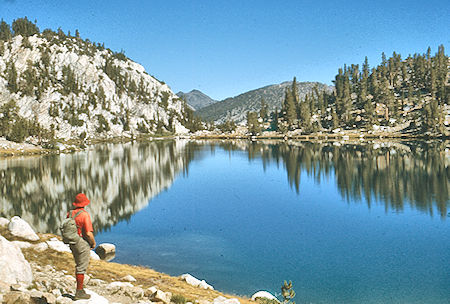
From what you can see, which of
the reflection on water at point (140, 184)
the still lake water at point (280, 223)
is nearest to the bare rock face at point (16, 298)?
the still lake water at point (280, 223)

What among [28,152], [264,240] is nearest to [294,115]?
[28,152]

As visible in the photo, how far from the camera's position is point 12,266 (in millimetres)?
11891

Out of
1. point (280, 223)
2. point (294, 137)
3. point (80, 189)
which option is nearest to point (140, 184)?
point (80, 189)

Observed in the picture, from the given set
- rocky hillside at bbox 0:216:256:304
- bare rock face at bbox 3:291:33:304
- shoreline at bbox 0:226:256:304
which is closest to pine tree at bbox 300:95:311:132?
shoreline at bbox 0:226:256:304

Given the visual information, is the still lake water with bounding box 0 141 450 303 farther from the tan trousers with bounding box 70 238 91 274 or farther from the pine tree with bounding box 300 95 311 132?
the pine tree with bounding box 300 95 311 132

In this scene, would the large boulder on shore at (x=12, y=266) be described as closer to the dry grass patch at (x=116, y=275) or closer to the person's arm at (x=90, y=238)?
the person's arm at (x=90, y=238)

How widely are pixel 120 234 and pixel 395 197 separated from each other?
100ft

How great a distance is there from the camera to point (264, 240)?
88.5ft

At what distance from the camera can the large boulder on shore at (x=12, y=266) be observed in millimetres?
11602

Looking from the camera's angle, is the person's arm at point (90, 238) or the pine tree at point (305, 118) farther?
the pine tree at point (305, 118)

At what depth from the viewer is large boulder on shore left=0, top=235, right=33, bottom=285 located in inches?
457

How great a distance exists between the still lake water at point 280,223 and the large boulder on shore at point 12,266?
1009 cm

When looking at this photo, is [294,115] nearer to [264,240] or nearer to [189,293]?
[264,240]

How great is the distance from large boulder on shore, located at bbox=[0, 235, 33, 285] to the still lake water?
10086 millimetres
